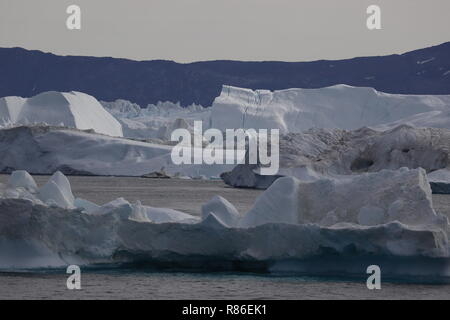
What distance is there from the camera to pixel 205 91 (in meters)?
152

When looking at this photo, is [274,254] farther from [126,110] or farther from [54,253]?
[126,110]

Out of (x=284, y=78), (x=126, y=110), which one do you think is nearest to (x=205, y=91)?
(x=284, y=78)

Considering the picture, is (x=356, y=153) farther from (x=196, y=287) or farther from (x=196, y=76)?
A: (x=196, y=76)

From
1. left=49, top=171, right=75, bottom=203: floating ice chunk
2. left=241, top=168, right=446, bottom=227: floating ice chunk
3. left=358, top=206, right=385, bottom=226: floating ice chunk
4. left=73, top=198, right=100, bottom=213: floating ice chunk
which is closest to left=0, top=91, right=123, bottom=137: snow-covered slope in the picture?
left=49, top=171, right=75, bottom=203: floating ice chunk

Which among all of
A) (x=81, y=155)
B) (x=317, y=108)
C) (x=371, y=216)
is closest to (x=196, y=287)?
(x=371, y=216)

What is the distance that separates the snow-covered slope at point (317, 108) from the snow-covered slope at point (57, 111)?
960cm

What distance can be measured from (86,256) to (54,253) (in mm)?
446

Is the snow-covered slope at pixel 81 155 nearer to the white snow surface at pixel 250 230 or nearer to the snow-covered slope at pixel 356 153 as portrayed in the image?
the snow-covered slope at pixel 356 153

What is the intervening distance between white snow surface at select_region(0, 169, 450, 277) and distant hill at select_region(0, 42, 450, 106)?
4337 inches

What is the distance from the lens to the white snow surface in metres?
12.6

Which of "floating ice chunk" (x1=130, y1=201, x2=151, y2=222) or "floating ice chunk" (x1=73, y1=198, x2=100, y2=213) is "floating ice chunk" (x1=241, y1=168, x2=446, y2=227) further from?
"floating ice chunk" (x1=73, y1=198, x2=100, y2=213)

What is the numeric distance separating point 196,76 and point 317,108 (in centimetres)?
8406

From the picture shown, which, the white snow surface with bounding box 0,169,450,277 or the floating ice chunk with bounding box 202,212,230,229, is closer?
the white snow surface with bounding box 0,169,450,277

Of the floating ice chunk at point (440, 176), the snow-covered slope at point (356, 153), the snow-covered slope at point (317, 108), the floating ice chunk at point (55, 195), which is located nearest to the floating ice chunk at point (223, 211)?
the floating ice chunk at point (55, 195)
